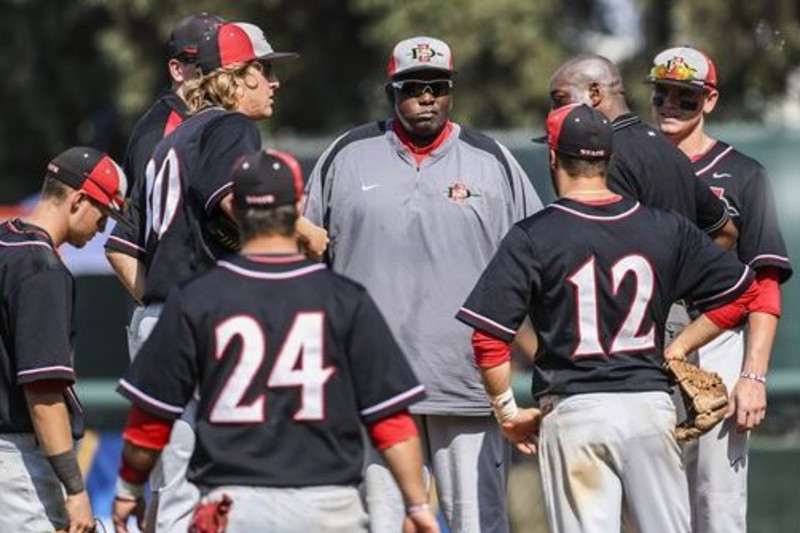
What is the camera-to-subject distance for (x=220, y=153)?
8172 mm

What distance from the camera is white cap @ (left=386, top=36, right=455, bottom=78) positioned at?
894 cm

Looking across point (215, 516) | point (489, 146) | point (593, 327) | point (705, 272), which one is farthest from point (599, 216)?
point (215, 516)

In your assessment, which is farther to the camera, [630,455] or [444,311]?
[444,311]

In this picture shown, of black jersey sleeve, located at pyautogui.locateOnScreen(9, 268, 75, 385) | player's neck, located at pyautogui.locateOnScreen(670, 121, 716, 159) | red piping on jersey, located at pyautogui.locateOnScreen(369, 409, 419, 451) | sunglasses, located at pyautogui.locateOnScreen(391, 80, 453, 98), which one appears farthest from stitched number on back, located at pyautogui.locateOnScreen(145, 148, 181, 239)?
player's neck, located at pyautogui.locateOnScreen(670, 121, 716, 159)

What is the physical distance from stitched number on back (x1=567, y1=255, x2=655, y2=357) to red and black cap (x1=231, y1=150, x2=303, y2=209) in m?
1.57

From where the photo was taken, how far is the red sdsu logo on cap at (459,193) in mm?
8914

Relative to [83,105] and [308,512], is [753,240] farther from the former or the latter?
[83,105]

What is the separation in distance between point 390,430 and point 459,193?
2.18 metres

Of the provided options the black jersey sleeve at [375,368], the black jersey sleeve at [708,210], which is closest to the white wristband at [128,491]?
the black jersey sleeve at [375,368]

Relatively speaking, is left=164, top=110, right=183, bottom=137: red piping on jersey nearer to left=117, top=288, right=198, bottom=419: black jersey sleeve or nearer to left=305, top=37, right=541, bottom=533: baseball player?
left=305, top=37, right=541, bottom=533: baseball player

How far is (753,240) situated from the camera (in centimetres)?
923

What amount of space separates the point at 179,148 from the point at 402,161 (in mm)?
1134

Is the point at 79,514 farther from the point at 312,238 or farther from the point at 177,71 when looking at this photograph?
the point at 177,71

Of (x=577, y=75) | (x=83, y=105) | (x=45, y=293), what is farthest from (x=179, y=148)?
(x=83, y=105)
